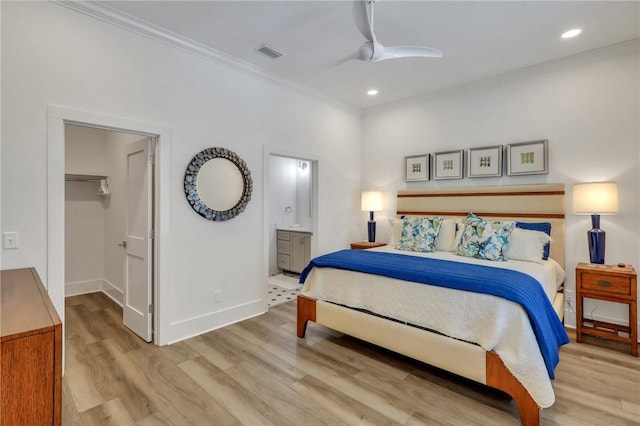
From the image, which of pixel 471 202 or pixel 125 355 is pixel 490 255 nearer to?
pixel 471 202

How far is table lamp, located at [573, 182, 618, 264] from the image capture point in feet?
9.81

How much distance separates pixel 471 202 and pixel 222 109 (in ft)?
10.7

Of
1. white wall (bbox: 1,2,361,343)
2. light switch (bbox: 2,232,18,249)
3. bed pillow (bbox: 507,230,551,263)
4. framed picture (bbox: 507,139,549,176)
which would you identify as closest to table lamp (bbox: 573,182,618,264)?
bed pillow (bbox: 507,230,551,263)

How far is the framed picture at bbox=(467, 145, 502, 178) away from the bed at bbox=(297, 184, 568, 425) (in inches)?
8.1

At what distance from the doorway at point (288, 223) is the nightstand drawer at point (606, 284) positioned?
3.39 metres

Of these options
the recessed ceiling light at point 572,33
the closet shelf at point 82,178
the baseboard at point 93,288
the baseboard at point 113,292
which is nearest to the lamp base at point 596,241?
the recessed ceiling light at point 572,33

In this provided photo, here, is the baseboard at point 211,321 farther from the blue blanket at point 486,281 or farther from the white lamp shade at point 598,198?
the white lamp shade at point 598,198

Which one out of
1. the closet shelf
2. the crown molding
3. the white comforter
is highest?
the crown molding

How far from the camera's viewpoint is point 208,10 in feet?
8.55

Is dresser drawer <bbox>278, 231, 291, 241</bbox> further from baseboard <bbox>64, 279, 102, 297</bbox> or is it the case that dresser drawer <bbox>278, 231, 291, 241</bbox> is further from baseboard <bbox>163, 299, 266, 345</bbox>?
baseboard <bbox>64, 279, 102, 297</bbox>

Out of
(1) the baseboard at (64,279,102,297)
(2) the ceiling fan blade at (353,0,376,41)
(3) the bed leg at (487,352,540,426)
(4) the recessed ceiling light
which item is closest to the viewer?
(3) the bed leg at (487,352,540,426)

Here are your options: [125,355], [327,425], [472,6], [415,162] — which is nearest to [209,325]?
[125,355]

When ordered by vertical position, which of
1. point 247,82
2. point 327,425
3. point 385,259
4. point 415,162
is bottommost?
point 327,425

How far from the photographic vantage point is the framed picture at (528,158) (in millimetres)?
3588
